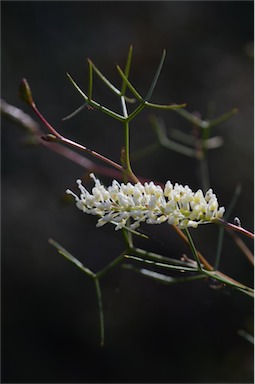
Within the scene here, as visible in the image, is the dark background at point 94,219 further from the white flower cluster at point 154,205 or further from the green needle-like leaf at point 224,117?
the white flower cluster at point 154,205

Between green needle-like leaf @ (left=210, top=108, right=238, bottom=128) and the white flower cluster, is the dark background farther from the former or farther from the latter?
the white flower cluster

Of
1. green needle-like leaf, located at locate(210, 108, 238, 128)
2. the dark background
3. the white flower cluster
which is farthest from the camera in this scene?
the dark background

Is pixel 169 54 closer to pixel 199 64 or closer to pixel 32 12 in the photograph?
pixel 199 64

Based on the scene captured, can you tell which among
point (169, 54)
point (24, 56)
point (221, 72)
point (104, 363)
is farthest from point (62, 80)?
point (104, 363)

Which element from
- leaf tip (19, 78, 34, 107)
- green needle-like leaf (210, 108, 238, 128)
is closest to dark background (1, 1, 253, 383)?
green needle-like leaf (210, 108, 238, 128)

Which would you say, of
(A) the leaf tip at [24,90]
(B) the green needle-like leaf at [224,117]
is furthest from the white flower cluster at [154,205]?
(B) the green needle-like leaf at [224,117]

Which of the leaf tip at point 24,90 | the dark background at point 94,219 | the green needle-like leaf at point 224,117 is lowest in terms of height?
the leaf tip at point 24,90
